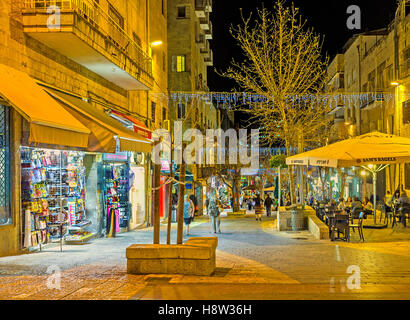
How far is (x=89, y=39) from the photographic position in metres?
12.8

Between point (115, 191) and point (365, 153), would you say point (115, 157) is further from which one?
point (365, 153)

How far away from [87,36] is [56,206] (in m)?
4.94

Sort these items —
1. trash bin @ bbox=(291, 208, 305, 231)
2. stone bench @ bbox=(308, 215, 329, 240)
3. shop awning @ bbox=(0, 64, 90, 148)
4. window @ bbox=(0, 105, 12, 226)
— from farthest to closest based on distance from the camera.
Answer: trash bin @ bbox=(291, 208, 305, 231)
stone bench @ bbox=(308, 215, 329, 240)
window @ bbox=(0, 105, 12, 226)
shop awning @ bbox=(0, 64, 90, 148)

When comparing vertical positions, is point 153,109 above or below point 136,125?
above

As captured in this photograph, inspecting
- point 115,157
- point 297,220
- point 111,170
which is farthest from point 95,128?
point 297,220

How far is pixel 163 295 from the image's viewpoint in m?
7.23

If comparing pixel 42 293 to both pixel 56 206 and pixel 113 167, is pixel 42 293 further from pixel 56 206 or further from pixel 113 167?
pixel 113 167

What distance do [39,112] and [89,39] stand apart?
391 centimetres

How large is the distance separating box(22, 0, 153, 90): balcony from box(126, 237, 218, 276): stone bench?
250 inches

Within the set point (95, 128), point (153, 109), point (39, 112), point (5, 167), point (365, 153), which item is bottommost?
point (5, 167)

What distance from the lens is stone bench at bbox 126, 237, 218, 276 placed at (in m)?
8.73

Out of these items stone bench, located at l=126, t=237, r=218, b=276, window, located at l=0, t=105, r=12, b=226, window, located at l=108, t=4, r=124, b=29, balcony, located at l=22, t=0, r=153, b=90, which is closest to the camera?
stone bench, located at l=126, t=237, r=218, b=276

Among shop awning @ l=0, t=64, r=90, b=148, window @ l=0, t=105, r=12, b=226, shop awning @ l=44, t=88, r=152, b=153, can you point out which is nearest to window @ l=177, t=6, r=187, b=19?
shop awning @ l=44, t=88, r=152, b=153

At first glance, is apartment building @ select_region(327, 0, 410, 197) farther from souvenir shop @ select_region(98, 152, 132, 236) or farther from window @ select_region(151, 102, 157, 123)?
souvenir shop @ select_region(98, 152, 132, 236)
